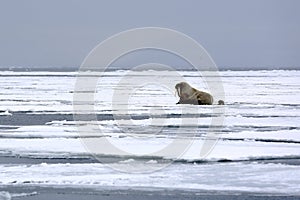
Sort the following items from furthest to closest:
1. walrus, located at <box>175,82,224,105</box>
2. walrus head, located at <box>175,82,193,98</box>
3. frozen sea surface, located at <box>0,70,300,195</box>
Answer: walrus head, located at <box>175,82,193,98</box>, walrus, located at <box>175,82,224,105</box>, frozen sea surface, located at <box>0,70,300,195</box>

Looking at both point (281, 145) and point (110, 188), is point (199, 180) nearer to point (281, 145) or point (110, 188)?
point (110, 188)

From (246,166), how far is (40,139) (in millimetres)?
4790

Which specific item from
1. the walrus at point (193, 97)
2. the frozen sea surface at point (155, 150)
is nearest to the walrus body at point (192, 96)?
the walrus at point (193, 97)

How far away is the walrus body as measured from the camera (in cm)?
2155

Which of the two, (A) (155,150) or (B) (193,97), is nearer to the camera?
(A) (155,150)

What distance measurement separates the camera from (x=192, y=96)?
853 inches

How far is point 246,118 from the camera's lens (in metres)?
16.9

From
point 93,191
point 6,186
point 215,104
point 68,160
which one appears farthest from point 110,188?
point 215,104

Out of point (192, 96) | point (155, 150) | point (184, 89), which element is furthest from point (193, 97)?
point (155, 150)

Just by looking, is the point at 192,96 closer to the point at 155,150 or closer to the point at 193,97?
the point at 193,97

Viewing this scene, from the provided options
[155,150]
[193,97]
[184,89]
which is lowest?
[155,150]

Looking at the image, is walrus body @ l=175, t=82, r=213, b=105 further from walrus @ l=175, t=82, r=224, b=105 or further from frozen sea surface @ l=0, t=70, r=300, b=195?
frozen sea surface @ l=0, t=70, r=300, b=195

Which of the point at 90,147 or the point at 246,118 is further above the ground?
the point at 246,118

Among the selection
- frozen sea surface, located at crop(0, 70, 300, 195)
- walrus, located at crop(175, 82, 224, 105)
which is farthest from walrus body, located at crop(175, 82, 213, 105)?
frozen sea surface, located at crop(0, 70, 300, 195)
